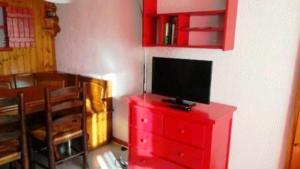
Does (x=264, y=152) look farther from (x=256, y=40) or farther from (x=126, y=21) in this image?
(x=126, y=21)

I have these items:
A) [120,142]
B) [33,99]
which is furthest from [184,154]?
[33,99]

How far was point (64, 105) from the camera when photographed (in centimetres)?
212

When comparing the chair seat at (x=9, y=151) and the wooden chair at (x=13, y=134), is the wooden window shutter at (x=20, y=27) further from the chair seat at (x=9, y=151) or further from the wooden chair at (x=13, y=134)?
the chair seat at (x=9, y=151)

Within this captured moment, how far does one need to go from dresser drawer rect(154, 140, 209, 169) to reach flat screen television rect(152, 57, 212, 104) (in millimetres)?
397

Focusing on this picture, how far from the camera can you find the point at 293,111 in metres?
1.81

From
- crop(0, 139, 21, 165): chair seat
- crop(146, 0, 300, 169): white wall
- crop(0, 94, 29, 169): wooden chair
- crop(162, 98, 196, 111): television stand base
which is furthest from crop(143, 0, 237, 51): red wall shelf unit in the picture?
crop(0, 139, 21, 165): chair seat

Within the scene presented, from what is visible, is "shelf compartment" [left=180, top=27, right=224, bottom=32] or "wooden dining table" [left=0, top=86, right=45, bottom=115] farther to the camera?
"wooden dining table" [left=0, top=86, right=45, bottom=115]

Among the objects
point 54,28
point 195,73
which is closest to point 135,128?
point 195,73

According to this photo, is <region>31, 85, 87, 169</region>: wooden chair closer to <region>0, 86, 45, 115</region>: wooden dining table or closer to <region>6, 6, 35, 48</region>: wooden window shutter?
<region>0, 86, 45, 115</region>: wooden dining table

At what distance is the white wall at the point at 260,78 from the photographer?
1.78 meters

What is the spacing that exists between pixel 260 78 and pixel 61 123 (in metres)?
1.83

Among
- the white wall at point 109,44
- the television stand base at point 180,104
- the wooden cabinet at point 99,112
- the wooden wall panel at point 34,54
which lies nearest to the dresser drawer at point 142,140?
the television stand base at point 180,104

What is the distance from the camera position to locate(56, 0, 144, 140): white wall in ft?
8.94

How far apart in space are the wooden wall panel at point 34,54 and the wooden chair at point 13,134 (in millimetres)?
1790
